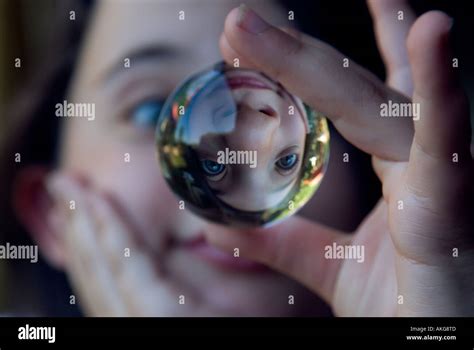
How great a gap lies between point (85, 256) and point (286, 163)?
2.22 ft

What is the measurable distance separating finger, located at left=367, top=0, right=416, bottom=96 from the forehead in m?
0.26

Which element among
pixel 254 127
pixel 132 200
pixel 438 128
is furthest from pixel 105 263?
pixel 438 128

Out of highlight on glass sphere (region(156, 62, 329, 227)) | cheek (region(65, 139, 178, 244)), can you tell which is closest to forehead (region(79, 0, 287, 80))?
cheek (region(65, 139, 178, 244))

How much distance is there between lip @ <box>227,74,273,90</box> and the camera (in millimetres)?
1279

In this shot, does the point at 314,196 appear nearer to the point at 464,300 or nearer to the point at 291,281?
the point at 291,281

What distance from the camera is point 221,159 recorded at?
4.29 feet

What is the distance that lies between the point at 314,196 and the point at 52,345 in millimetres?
734

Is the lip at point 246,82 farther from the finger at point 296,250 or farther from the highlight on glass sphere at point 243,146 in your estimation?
the finger at point 296,250

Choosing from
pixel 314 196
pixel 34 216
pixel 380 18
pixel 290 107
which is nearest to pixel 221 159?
pixel 290 107

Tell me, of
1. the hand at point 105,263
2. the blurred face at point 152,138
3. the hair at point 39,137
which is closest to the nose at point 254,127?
the blurred face at point 152,138

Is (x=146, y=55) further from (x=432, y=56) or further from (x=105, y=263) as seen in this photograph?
(x=432, y=56)

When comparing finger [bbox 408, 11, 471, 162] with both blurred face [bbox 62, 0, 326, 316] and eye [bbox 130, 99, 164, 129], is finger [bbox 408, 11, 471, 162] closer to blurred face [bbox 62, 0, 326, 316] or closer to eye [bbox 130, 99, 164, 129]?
blurred face [bbox 62, 0, 326, 316]

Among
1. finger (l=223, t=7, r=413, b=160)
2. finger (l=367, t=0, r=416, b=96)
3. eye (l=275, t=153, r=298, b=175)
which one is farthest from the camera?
finger (l=367, t=0, r=416, b=96)

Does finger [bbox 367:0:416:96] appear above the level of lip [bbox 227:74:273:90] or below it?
above
